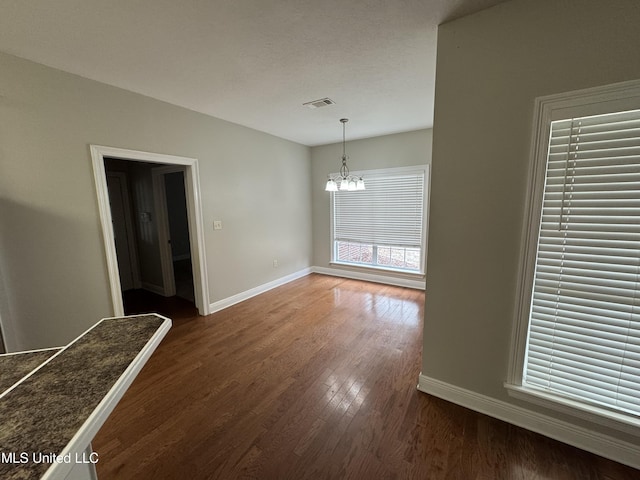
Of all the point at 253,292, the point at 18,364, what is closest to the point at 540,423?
the point at 18,364

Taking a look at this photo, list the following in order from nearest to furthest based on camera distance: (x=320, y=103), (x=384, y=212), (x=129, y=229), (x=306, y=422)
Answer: (x=306, y=422)
(x=320, y=103)
(x=129, y=229)
(x=384, y=212)

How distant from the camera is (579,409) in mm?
1513

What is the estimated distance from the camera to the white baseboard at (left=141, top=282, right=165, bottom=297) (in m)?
4.33

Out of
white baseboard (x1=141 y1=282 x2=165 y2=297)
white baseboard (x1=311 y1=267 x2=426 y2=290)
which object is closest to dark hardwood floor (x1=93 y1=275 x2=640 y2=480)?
white baseboard (x1=311 y1=267 x2=426 y2=290)

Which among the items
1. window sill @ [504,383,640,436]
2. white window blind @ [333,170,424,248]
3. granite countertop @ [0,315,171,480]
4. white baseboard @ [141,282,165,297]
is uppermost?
white window blind @ [333,170,424,248]

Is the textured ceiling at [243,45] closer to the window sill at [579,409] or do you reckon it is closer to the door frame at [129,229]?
the door frame at [129,229]

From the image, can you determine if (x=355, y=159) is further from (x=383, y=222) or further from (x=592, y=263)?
(x=592, y=263)

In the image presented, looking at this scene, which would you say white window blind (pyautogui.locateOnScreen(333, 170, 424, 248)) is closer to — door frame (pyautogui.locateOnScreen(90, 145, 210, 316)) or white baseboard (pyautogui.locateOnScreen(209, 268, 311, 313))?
white baseboard (pyautogui.locateOnScreen(209, 268, 311, 313))

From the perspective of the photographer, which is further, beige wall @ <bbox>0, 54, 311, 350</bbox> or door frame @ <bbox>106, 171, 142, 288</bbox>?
door frame @ <bbox>106, 171, 142, 288</bbox>

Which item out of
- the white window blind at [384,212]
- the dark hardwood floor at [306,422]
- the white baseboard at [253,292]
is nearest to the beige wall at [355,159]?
the white window blind at [384,212]

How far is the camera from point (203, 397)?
6.66 ft

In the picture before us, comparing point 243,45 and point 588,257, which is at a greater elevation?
point 243,45

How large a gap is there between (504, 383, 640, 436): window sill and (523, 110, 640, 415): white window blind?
0.12 feet

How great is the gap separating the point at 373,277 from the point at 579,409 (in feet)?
11.0
